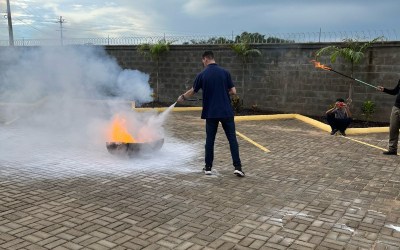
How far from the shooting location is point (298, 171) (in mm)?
7023

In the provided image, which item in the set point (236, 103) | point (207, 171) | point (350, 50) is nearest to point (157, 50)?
point (236, 103)

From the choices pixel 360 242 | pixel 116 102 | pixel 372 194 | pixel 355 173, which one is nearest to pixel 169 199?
pixel 360 242

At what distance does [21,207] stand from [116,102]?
5741 millimetres

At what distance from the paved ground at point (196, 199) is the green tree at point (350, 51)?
438cm

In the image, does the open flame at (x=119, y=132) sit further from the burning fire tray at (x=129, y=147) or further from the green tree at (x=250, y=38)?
the green tree at (x=250, y=38)

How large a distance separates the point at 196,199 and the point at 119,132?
3.47m

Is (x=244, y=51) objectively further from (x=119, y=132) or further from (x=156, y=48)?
(x=119, y=132)

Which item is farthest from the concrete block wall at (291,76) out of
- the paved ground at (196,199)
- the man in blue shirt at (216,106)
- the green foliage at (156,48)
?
the man in blue shirt at (216,106)

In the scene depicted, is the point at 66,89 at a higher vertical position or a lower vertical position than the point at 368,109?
higher

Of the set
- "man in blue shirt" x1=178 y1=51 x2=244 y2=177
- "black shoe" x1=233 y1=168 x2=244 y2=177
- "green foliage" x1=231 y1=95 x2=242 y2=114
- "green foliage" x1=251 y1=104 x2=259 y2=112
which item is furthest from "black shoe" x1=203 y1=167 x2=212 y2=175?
"green foliage" x1=251 y1=104 x2=259 y2=112

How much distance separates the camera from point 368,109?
1279 cm

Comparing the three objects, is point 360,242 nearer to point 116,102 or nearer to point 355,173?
point 355,173

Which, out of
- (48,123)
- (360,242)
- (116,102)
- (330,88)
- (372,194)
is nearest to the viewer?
(360,242)

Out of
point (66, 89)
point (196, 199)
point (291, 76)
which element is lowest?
point (196, 199)
